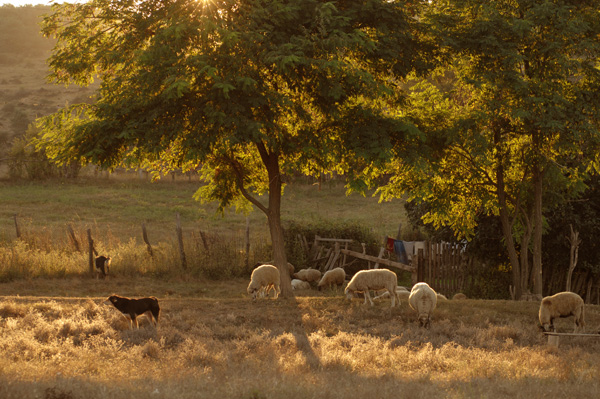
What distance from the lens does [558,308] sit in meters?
15.3

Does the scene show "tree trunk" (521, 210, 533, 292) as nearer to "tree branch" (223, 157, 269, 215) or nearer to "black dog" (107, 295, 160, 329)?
"tree branch" (223, 157, 269, 215)

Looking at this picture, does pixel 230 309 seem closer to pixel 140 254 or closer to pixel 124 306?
pixel 124 306

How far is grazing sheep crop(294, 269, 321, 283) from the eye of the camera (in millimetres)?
26219

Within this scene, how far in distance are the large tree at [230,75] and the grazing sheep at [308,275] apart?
330 inches

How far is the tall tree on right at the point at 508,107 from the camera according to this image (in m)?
17.5

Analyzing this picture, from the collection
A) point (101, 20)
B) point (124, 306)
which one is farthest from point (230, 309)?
point (101, 20)

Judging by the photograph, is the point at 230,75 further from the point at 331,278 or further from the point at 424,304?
the point at 331,278

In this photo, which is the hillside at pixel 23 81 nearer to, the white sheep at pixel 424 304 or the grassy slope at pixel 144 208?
the grassy slope at pixel 144 208

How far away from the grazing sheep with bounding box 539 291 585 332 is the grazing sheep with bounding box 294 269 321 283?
1226 centimetres

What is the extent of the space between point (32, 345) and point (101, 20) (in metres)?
10.2

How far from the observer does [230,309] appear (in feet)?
56.1

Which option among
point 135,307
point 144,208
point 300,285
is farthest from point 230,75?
point 144,208

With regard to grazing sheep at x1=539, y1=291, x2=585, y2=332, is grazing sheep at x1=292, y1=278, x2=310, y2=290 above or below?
below

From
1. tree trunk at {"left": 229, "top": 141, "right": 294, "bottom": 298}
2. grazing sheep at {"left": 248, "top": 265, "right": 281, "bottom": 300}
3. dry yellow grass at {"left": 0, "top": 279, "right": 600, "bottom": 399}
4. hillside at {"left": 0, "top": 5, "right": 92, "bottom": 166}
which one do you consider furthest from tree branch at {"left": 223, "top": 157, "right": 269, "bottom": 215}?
hillside at {"left": 0, "top": 5, "right": 92, "bottom": 166}
